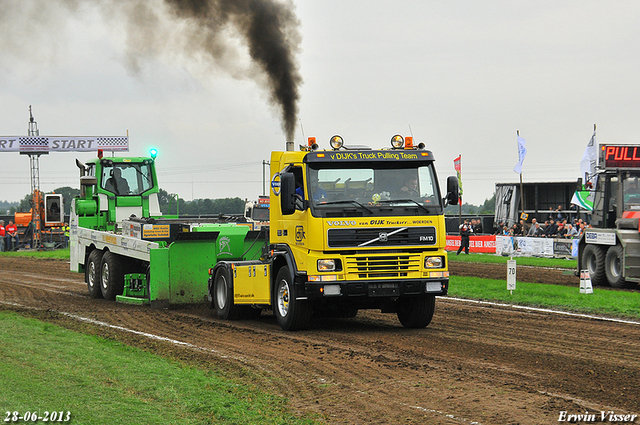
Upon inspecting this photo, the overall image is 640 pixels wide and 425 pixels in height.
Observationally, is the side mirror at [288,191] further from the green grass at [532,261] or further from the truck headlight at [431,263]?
the green grass at [532,261]

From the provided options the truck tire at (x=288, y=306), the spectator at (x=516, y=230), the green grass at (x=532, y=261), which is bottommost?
the green grass at (x=532, y=261)

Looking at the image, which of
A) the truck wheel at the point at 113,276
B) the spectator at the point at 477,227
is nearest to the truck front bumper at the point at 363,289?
the truck wheel at the point at 113,276

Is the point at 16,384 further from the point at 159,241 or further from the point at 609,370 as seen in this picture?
the point at 159,241

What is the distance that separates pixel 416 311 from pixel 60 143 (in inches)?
2420

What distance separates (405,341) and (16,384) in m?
5.60

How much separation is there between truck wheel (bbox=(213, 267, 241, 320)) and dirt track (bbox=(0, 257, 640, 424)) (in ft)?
1.10

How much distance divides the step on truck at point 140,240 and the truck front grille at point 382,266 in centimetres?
440

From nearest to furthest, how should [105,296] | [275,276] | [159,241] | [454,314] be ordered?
1. [275,276]
2. [454,314]
3. [159,241]
4. [105,296]

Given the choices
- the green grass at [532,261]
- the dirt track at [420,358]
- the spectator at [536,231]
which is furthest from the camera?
the spectator at [536,231]

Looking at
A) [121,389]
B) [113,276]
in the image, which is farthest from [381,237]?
[113,276]

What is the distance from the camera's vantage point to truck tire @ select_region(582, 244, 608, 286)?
22125 mm

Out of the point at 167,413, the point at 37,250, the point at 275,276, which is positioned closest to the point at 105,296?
the point at 275,276

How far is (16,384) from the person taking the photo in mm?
7871

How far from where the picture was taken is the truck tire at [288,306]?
12.2 meters
